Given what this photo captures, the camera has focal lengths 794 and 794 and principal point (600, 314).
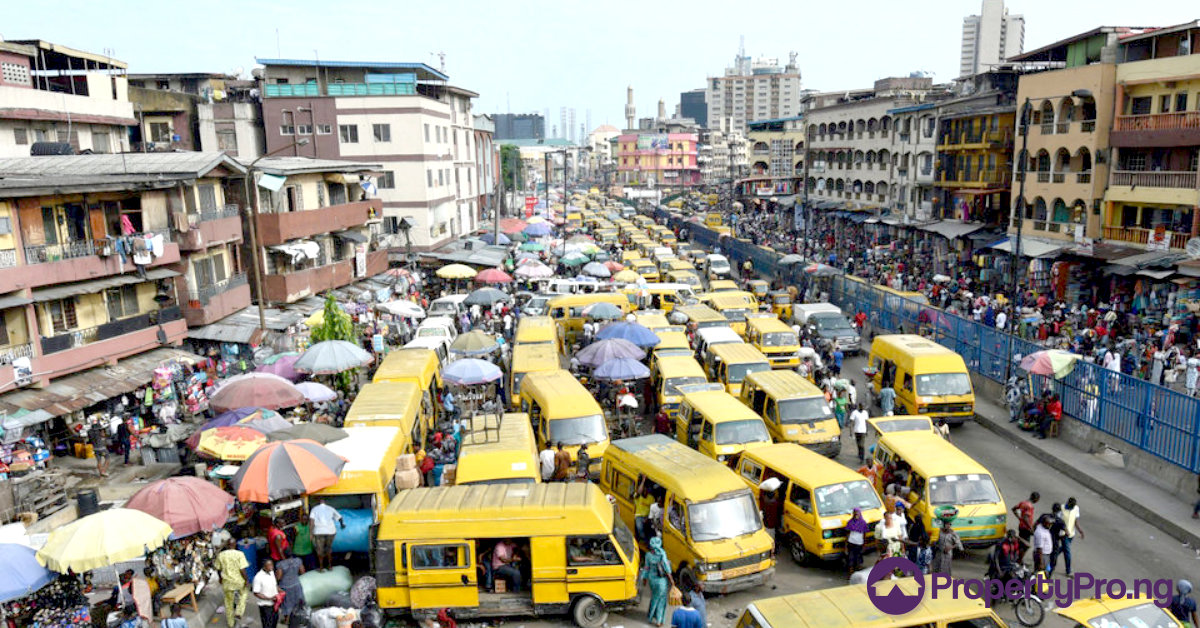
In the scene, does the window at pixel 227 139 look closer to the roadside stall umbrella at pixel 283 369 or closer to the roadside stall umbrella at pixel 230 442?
the roadside stall umbrella at pixel 283 369

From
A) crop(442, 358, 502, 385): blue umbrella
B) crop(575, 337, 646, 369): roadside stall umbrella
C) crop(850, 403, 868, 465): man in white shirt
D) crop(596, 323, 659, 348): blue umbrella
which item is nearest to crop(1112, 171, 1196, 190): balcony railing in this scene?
crop(850, 403, 868, 465): man in white shirt

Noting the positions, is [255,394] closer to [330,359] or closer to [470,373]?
[330,359]

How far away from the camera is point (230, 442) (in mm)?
14672

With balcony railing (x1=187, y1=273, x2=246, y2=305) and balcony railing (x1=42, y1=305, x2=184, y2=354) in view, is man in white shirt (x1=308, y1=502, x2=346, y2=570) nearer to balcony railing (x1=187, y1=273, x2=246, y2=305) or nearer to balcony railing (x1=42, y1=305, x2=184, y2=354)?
balcony railing (x1=42, y1=305, x2=184, y2=354)

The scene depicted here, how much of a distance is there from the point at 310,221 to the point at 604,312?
13.9 metres

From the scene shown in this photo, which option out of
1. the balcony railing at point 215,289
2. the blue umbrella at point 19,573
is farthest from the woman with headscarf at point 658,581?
the balcony railing at point 215,289

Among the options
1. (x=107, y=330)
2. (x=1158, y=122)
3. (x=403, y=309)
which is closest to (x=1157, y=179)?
(x=1158, y=122)

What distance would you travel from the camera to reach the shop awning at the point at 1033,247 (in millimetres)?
34656

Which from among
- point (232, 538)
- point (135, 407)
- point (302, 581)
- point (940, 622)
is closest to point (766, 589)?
point (940, 622)

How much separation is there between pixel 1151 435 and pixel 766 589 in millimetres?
9691

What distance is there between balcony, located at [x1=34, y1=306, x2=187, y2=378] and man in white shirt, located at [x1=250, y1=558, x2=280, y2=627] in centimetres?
1238

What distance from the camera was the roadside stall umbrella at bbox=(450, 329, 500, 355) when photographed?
23.4 metres

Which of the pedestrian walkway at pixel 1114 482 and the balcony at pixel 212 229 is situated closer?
the pedestrian walkway at pixel 1114 482

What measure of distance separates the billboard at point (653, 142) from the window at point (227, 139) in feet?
370
